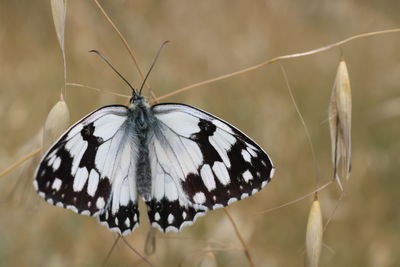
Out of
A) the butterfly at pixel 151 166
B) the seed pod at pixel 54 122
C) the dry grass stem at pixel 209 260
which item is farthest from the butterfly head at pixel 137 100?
the dry grass stem at pixel 209 260

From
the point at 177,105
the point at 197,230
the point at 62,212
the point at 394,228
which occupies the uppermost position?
the point at 177,105

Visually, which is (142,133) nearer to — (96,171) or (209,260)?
(96,171)

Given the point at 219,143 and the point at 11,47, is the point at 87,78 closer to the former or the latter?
the point at 11,47

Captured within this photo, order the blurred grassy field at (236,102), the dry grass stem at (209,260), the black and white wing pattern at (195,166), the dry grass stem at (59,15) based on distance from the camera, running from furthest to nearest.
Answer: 1. the blurred grassy field at (236,102)
2. the dry grass stem at (209,260)
3. the black and white wing pattern at (195,166)
4. the dry grass stem at (59,15)

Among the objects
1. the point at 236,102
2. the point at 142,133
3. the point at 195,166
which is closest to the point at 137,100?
the point at 142,133

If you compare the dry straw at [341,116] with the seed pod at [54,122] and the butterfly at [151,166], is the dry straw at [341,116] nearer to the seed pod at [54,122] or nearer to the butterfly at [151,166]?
the butterfly at [151,166]

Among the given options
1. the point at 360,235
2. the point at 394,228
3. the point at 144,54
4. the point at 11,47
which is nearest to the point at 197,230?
the point at 360,235

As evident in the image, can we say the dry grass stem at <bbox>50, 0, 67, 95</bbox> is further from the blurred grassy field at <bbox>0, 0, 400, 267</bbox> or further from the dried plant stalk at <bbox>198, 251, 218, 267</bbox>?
the dried plant stalk at <bbox>198, 251, 218, 267</bbox>
